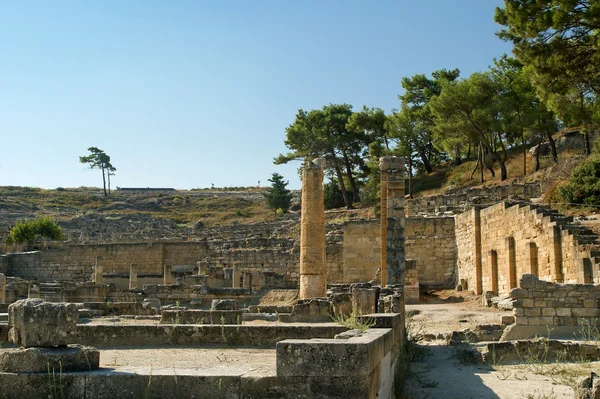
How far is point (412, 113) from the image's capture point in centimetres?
4712

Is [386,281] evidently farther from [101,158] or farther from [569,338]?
[101,158]

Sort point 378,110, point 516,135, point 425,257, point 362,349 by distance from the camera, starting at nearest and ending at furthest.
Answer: point 362,349 → point 425,257 → point 516,135 → point 378,110

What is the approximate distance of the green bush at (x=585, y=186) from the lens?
22.1m

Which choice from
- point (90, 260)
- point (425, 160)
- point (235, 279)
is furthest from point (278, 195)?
point (235, 279)

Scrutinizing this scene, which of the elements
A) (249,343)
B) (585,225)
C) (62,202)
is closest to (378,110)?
(585,225)

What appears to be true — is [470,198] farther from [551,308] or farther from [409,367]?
[409,367]

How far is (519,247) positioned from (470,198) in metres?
15.1

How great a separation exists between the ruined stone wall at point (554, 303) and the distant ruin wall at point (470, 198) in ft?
63.7

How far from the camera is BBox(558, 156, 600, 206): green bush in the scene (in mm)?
22125

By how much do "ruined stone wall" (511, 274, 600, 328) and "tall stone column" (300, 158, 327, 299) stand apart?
24.8 feet

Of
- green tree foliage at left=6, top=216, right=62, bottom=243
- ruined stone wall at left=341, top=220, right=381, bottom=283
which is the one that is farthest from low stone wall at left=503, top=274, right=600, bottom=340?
green tree foliage at left=6, top=216, right=62, bottom=243

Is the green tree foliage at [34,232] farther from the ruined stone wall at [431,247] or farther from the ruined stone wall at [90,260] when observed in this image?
the ruined stone wall at [431,247]

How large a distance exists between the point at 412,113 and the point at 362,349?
42991mm

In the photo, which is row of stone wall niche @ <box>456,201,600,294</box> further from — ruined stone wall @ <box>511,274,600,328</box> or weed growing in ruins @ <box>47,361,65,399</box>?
weed growing in ruins @ <box>47,361,65,399</box>
